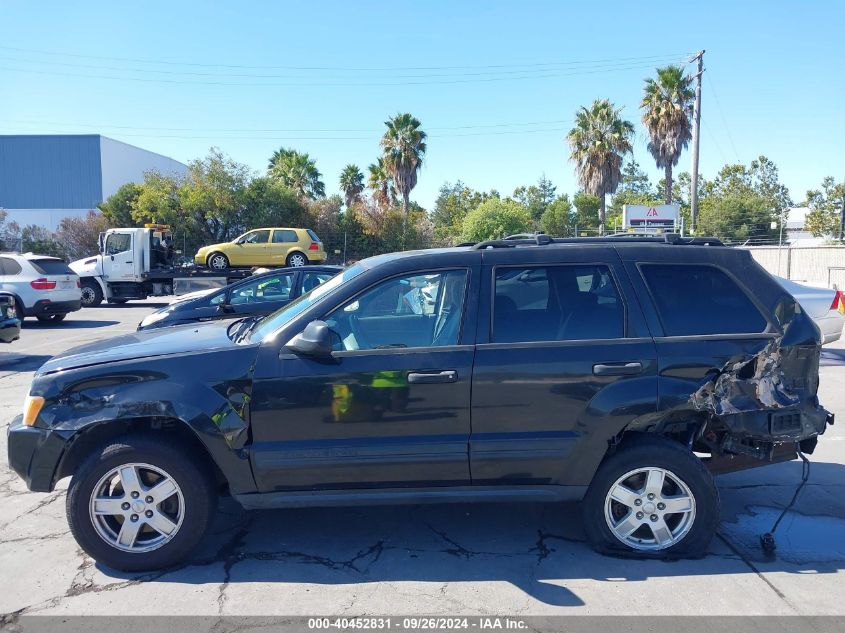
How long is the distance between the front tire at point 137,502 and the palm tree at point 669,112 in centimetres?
3564

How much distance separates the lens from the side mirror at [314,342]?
3715mm

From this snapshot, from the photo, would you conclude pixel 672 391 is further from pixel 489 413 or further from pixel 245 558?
pixel 245 558

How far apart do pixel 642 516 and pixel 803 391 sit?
135 centimetres

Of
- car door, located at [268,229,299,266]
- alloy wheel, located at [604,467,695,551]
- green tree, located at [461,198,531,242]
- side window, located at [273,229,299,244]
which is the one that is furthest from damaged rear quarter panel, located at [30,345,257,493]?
green tree, located at [461,198,531,242]

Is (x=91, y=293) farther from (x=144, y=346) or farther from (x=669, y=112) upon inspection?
(x=669, y=112)

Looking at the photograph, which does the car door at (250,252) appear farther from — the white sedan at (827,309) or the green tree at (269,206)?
the white sedan at (827,309)

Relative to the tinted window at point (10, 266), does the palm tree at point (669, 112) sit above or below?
above

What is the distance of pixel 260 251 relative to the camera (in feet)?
70.9

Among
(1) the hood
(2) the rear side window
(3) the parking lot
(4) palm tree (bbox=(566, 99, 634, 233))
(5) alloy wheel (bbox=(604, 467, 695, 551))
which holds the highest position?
(4) palm tree (bbox=(566, 99, 634, 233))

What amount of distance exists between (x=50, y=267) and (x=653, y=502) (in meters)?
16.0

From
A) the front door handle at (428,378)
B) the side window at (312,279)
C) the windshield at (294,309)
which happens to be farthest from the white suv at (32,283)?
the front door handle at (428,378)

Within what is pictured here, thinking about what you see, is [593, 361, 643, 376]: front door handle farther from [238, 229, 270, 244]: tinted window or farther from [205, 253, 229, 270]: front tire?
[205, 253, 229, 270]: front tire

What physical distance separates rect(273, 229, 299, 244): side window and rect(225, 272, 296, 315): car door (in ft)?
37.4

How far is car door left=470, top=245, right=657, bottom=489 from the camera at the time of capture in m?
3.84
